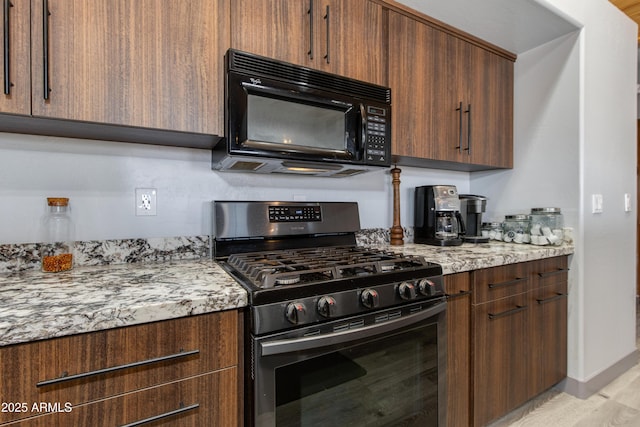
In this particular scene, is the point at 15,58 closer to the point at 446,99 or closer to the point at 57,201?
the point at 57,201

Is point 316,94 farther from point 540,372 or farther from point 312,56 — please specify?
point 540,372

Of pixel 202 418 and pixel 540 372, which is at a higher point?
pixel 202 418

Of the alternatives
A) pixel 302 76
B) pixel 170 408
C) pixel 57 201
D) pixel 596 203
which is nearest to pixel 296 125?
pixel 302 76

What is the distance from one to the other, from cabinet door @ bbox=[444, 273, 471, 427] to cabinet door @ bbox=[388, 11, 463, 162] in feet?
2.36

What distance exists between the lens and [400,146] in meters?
1.67

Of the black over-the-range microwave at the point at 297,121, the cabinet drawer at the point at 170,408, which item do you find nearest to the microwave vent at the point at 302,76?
the black over-the-range microwave at the point at 297,121

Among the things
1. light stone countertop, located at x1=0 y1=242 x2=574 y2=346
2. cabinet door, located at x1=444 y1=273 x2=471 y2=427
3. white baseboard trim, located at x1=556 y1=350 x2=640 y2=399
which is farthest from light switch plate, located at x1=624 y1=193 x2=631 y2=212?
light stone countertop, located at x1=0 y1=242 x2=574 y2=346

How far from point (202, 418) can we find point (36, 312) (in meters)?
0.47

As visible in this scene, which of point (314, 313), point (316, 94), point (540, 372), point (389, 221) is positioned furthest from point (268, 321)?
point (540, 372)

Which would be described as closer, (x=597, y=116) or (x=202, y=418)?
(x=202, y=418)

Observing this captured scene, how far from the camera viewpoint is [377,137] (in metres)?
1.49

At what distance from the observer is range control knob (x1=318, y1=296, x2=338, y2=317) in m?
0.95

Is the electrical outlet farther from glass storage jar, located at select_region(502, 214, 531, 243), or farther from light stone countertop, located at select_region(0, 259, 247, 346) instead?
glass storage jar, located at select_region(502, 214, 531, 243)

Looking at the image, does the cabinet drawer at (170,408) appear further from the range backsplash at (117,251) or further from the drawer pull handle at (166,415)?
the range backsplash at (117,251)
